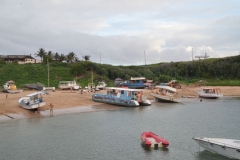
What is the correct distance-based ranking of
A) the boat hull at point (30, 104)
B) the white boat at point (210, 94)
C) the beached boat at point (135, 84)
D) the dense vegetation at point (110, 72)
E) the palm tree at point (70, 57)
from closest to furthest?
the boat hull at point (30, 104), the white boat at point (210, 94), the beached boat at point (135, 84), the dense vegetation at point (110, 72), the palm tree at point (70, 57)

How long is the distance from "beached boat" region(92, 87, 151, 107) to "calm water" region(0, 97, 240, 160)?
5.29 metres

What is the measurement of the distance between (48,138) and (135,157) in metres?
9.12

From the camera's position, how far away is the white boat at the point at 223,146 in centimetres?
2017

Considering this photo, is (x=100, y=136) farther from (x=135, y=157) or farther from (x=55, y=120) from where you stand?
(x=55, y=120)

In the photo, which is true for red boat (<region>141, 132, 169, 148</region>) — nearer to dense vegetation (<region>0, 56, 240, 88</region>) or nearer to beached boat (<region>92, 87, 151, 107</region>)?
beached boat (<region>92, 87, 151, 107</region>)

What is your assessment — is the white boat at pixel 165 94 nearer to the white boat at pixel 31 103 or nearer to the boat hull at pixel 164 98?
the boat hull at pixel 164 98

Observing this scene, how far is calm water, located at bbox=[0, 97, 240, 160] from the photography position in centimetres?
2314

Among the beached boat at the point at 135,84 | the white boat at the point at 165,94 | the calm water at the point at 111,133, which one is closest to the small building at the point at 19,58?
the beached boat at the point at 135,84

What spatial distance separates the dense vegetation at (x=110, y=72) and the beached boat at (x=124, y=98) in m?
25.7

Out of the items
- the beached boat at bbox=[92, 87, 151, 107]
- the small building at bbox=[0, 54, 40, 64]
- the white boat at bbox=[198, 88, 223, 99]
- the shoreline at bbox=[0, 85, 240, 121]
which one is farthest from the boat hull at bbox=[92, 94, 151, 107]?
the small building at bbox=[0, 54, 40, 64]

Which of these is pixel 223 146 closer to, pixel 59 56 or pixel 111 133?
Answer: pixel 111 133

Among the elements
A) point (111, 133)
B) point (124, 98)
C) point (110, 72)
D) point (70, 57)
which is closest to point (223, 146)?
point (111, 133)

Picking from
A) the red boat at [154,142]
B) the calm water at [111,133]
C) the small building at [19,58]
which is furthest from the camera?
the small building at [19,58]

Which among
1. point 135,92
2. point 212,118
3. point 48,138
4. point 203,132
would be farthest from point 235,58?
point 48,138
